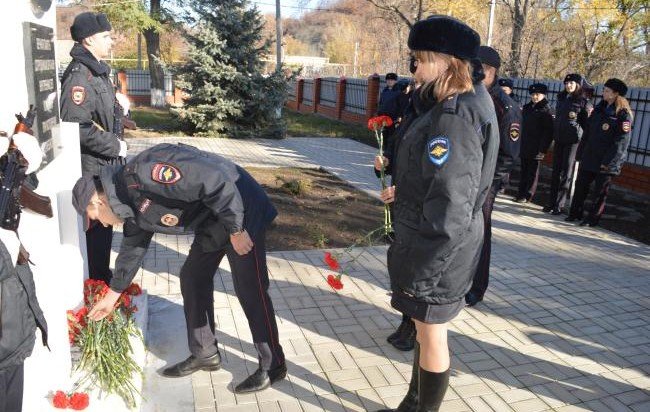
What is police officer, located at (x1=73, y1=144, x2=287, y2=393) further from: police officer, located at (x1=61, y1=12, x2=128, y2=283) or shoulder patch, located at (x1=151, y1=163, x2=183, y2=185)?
police officer, located at (x1=61, y1=12, x2=128, y2=283)

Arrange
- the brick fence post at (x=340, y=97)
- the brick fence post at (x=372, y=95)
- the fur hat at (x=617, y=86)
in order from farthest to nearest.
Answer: the brick fence post at (x=340, y=97)
the brick fence post at (x=372, y=95)
the fur hat at (x=617, y=86)

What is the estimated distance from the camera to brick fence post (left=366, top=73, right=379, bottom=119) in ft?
55.9

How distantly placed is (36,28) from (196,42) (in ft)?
40.6

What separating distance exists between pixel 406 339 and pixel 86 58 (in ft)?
9.58

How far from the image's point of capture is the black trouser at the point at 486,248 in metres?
3.96

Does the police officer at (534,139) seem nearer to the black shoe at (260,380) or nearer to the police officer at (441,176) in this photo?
the black shoe at (260,380)

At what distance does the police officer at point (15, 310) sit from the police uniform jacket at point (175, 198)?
0.60m

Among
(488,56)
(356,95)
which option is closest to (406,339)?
(488,56)

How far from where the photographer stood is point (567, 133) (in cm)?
759

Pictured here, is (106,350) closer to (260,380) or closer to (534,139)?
(260,380)

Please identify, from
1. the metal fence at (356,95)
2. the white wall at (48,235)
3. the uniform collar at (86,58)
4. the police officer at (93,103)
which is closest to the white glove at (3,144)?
the white wall at (48,235)

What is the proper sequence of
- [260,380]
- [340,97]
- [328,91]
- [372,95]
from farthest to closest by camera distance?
[328,91]
[340,97]
[372,95]
[260,380]

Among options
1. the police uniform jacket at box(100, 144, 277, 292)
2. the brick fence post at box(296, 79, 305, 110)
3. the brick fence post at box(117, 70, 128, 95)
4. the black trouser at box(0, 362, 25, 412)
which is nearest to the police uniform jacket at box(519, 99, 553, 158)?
the police uniform jacket at box(100, 144, 277, 292)

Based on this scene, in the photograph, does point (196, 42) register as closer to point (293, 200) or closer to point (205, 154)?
point (293, 200)
